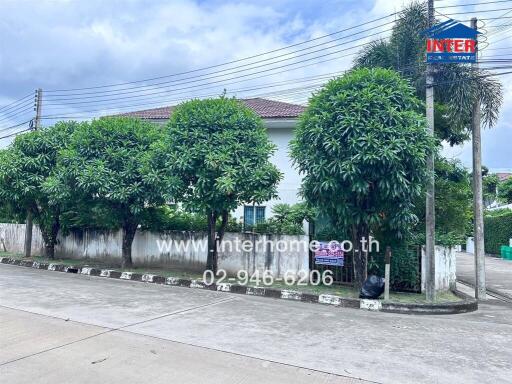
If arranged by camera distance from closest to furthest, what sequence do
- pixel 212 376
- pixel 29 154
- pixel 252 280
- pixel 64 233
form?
pixel 212 376 < pixel 252 280 < pixel 29 154 < pixel 64 233

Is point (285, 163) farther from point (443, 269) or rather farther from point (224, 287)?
point (443, 269)

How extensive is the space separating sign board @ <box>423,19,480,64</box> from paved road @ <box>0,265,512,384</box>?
5.75m

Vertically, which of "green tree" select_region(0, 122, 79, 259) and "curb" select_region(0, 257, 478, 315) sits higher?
"green tree" select_region(0, 122, 79, 259)

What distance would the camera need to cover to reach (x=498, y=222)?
28.1 meters

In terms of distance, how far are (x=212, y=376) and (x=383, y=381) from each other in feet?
5.86

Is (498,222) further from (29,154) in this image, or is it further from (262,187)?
(29,154)

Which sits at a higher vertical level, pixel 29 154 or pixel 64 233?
pixel 29 154

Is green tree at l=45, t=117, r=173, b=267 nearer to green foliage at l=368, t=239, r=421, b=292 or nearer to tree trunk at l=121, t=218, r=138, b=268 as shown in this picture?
tree trunk at l=121, t=218, r=138, b=268

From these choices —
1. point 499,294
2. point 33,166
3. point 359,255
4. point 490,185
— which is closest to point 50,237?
point 33,166

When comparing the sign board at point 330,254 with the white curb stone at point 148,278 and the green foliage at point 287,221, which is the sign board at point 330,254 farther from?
the white curb stone at point 148,278

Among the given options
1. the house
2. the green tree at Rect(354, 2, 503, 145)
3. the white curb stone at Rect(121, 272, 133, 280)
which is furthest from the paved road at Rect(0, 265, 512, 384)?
the house

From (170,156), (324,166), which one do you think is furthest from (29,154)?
(324,166)

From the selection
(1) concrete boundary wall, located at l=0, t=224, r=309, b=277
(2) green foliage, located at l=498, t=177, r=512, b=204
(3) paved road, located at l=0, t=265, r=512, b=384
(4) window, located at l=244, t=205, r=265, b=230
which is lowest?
(3) paved road, located at l=0, t=265, r=512, b=384

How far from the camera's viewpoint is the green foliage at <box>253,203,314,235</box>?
11.3 meters
